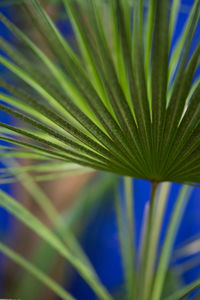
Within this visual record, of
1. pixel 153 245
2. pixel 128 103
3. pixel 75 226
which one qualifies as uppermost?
Answer: pixel 128 103

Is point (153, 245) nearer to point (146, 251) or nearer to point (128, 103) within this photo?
point (146, 251)

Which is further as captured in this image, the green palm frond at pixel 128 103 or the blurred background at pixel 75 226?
the blurred background at pixel 75 226

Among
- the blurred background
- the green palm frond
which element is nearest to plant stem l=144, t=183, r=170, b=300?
the green palm frond

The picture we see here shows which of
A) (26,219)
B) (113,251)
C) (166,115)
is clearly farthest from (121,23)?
(113,251)

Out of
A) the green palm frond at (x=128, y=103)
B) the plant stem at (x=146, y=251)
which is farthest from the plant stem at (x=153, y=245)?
the green palm frond at (x=128, y=103)

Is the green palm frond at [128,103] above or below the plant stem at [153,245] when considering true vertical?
above

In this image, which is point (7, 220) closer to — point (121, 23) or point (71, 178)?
point (71, 178)

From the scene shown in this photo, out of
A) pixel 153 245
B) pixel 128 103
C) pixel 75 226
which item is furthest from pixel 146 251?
pixel 75 226

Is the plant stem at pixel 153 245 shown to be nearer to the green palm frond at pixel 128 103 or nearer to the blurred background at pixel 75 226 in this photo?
the green palm frond at pixel 128 103

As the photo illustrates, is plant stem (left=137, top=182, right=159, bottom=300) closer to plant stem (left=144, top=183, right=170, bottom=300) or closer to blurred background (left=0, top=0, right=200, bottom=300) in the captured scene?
plant stem (left=144, top=183, right=170, bottom=300)
